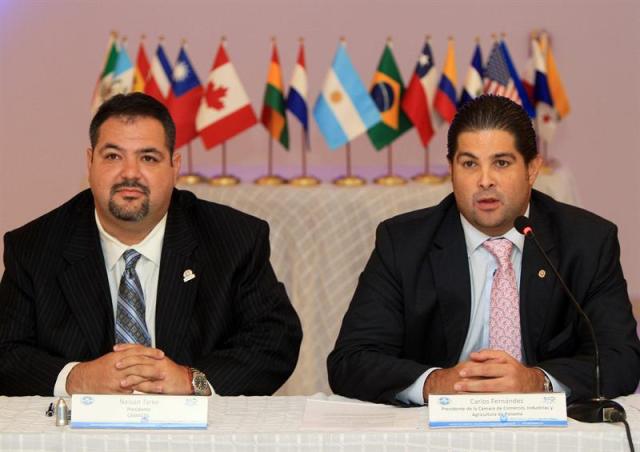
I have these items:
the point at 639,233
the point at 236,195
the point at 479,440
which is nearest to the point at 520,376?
the point at 479,440

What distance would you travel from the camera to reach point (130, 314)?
322 cm

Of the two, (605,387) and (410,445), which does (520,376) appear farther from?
(410,445)

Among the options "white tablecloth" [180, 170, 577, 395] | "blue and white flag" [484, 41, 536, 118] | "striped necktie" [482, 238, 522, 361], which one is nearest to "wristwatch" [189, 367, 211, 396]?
"striped necktie" [482, 238, 522, 361]

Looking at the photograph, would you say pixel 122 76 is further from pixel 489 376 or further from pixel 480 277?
pixel 489 376

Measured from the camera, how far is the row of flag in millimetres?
5645

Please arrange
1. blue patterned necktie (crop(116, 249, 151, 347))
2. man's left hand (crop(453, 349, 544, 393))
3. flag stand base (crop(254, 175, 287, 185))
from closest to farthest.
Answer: man's left hand (crop(453, 349, 544, 393))
blue patterned necktie (crop(116, 249, 151, 347))
flag stand base (crop(254, 175, 287, 185))

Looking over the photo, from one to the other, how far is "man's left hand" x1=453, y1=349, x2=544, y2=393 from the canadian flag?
321 cm

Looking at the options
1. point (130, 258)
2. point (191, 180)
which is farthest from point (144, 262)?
point (191, 180)

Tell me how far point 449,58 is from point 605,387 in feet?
11.1

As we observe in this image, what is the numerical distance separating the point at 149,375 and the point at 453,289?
0.88 meters

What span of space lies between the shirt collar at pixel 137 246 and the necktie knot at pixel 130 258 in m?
0.01

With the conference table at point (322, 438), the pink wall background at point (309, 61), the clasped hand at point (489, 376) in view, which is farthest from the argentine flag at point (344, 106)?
the conference table at point (322, 438)

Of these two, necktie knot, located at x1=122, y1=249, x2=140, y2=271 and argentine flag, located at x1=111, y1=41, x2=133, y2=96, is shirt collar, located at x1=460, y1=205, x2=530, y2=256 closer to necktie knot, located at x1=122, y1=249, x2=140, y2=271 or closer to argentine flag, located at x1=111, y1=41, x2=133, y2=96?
necktie knot, located at x1=122, y1=249, x2=140, y2=271

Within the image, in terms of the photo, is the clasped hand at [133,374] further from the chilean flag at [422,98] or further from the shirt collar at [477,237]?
the chilean flag at [422,98]
